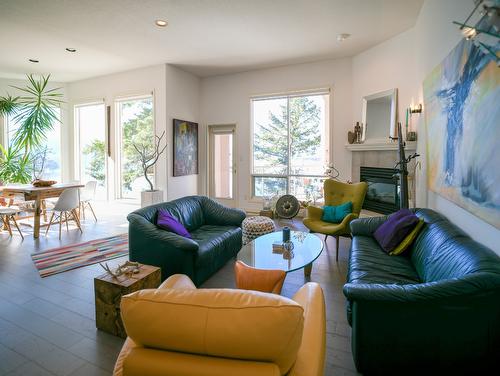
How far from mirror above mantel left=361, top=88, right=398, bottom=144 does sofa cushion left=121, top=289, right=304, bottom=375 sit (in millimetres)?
4467

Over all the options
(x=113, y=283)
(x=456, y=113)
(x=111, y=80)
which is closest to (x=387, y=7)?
(x=456, y=113)

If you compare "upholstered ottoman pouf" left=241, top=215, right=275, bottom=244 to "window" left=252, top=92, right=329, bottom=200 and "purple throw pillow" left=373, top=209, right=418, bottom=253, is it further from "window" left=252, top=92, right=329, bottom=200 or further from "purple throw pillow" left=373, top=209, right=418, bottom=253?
"window" left=252, top=92, right=329, bottom=200

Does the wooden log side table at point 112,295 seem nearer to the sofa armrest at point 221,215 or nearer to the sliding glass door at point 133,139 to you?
the sofa armrest at point 221,215

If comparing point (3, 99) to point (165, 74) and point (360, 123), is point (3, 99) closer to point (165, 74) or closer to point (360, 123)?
point (165, 74)

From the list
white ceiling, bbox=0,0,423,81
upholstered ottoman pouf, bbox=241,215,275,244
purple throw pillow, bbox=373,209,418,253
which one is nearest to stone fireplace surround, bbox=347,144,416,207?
purple throw pillow, bbox=373,209,418,253

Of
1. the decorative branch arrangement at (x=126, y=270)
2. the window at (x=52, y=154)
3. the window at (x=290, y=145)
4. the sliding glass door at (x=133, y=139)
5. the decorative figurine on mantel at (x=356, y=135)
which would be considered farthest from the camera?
the window at (x=52, y=154)

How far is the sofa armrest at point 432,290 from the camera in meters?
1.45

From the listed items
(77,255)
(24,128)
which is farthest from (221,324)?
(24,128)

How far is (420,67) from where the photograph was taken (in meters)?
3.84

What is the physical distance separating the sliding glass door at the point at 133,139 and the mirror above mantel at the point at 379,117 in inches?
168

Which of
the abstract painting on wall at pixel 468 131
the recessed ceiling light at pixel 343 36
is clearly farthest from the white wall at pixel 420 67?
the recessed ceiling light at pixel 343 36

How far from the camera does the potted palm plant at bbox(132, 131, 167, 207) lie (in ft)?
17.7

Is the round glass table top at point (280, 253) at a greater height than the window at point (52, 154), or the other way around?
the window at point (52, 154)

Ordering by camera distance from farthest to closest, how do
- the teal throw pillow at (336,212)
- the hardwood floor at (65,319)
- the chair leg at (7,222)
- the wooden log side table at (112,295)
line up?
the chair leg at (7,222), the teal throw pillow at (336,212), the wooden log side table at (112,295), the hardwood floor at (65,319)
